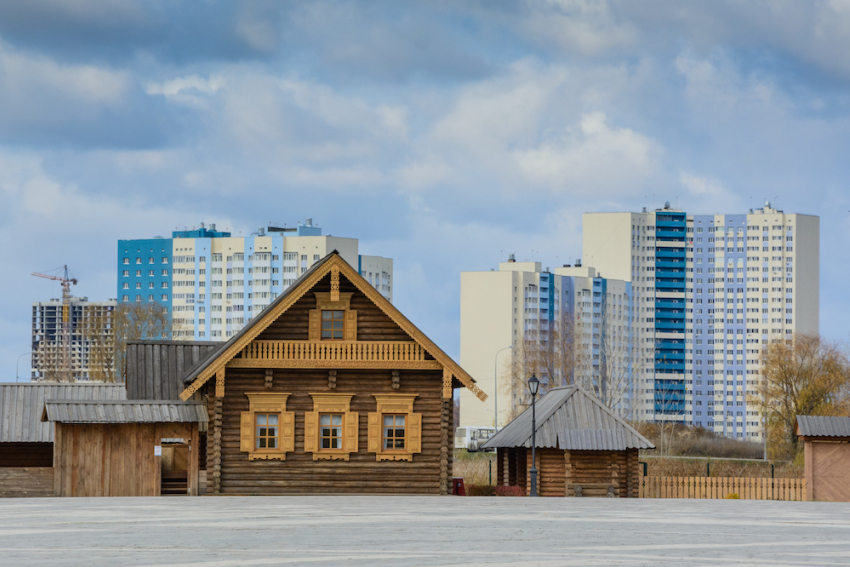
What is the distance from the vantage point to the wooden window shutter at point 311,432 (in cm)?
3203

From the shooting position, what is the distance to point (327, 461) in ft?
105

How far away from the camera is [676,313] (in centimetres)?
18612

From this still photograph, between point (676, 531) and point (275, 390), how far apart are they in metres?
15.3

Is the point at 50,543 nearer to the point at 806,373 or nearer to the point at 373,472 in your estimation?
the point at 373,472

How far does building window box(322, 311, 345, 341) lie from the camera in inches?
1267

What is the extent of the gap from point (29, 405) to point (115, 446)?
20.1ft

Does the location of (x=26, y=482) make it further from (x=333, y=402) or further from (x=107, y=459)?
(x=333, y=402)

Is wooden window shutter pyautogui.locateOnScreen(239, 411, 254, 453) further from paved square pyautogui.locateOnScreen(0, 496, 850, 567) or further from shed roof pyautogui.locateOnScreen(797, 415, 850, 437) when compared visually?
shed roof pyautogui.locateOnScreen(797, 415, 850, 437)

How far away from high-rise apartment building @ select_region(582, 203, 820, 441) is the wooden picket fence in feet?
466

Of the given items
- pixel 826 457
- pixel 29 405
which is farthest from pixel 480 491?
pixel 29 405

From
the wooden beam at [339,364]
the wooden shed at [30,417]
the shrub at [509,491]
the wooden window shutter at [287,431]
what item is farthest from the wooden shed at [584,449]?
the wooden shed at [30,417]

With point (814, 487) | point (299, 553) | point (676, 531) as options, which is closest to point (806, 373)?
point (814, 487)

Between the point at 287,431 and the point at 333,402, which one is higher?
the point at 333,402

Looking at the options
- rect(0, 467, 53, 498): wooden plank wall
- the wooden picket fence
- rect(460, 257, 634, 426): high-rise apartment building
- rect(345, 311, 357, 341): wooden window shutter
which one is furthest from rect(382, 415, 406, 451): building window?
rect(460, 257, 634, 426): high-rise apartment building
